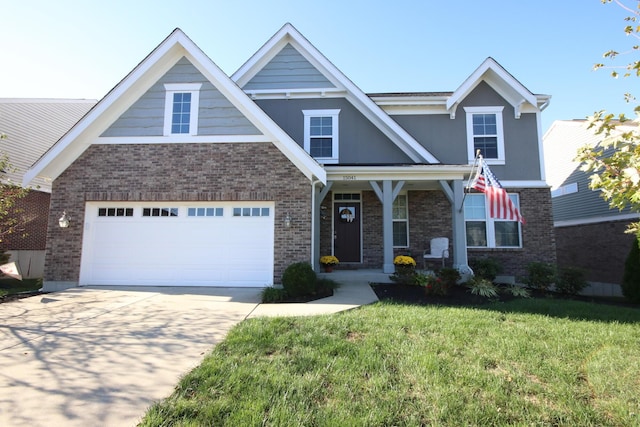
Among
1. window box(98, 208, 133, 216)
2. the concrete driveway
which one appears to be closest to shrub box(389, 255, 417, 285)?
the concrete driveway

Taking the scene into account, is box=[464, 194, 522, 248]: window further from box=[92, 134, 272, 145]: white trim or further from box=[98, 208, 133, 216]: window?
box=[98, 208, 133, 216]: window

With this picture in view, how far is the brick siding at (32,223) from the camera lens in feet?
43.4

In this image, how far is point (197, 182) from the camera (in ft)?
30.4

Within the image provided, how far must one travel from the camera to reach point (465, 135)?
12.5 m

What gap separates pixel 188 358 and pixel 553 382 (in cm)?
393

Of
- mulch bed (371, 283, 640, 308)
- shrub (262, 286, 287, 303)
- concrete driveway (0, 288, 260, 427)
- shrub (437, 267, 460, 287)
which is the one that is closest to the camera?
concrete driveway (0, 288, 260, 427)

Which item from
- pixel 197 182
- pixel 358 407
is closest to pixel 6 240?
pixel 197 182

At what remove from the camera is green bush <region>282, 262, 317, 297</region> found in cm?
779

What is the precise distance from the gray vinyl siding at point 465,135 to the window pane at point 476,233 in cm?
184

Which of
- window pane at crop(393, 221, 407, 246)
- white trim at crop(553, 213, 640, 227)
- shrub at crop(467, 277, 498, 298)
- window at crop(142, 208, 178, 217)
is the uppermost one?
white trim at crop(553, 213, 640, 227)

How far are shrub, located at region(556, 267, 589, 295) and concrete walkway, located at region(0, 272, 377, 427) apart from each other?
574cm

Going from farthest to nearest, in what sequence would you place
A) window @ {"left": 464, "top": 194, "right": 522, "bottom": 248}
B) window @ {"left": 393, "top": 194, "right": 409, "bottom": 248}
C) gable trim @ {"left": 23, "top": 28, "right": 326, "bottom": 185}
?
window @ {"left": 393, "top": 194, "right": 409, "bottom": 248} < window @ {"left": 464, "top": 194, "right": 522, "bottom": 248} < gable trim @ {"left": 23, "top": 28, "right": 326, "bottom": 185}

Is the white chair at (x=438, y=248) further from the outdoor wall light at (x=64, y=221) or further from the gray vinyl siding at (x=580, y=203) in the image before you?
the outdoor wall light at (x=64, y=221)

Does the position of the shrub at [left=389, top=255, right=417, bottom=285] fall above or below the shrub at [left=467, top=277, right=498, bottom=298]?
above
